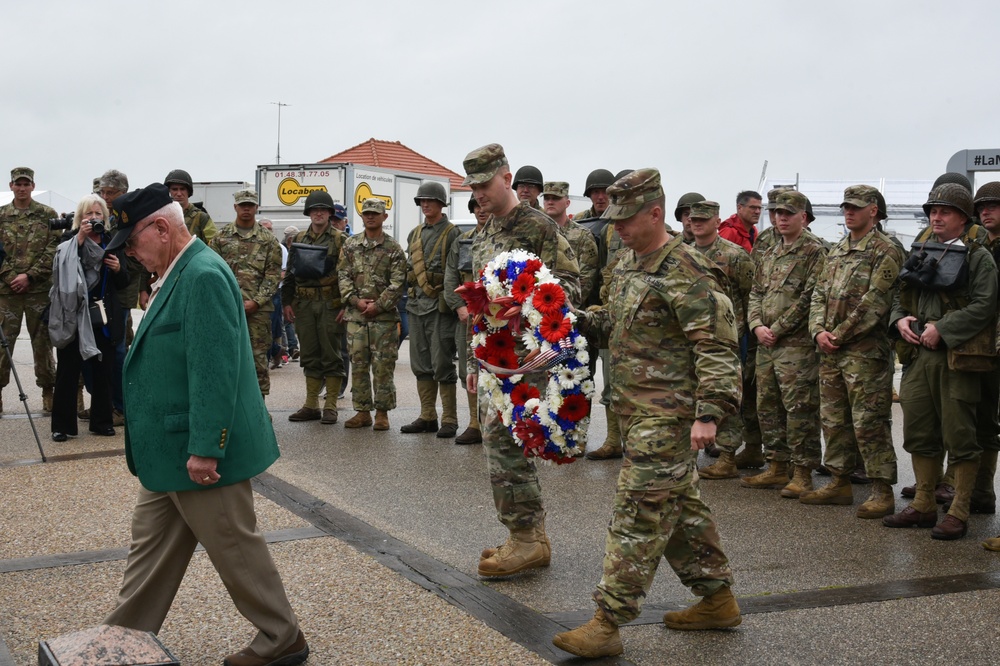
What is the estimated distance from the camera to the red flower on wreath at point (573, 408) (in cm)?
505

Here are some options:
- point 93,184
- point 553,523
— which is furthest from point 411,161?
point 553,523

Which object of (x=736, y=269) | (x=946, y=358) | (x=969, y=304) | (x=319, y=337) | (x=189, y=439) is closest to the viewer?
(x=189, y=439)

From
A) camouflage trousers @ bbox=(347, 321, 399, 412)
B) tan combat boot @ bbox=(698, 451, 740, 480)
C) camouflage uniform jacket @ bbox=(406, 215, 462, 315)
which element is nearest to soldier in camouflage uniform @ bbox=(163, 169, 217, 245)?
camouflage trousers @ bbox=(347, 321, 399, 412)

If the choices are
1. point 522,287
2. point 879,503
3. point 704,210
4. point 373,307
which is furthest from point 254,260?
point 879,503

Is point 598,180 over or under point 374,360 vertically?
over

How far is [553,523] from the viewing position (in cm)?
670

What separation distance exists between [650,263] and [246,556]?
7.00 ft

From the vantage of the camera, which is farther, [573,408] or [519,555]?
[519,555]

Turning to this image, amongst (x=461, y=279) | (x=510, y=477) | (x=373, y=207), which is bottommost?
(x=510, y=477)

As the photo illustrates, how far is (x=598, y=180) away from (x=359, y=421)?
344 cm

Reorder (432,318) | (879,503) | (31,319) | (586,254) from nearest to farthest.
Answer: (879,503) → (586,254) → (432,318) → (31,319)

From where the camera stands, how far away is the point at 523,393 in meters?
5.20

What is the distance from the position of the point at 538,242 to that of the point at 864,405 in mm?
2903

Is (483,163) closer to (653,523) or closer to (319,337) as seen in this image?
(653,523)
